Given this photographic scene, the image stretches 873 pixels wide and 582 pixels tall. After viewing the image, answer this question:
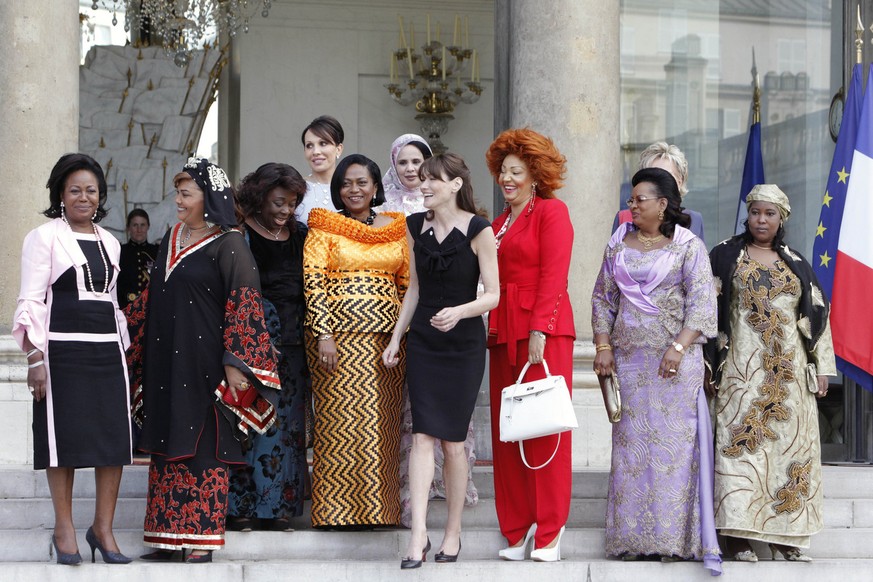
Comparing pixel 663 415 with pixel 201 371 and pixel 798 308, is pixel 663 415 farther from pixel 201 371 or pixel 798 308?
pixel 201 371

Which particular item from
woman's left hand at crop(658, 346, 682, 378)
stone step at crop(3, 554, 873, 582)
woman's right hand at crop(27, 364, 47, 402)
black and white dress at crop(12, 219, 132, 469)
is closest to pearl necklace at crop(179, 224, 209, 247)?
black and white dress at crop(12, 219, 132, 469)

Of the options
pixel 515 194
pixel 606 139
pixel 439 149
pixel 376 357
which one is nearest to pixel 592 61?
pixel 606 139

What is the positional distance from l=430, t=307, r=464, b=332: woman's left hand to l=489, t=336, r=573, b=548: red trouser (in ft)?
1.35

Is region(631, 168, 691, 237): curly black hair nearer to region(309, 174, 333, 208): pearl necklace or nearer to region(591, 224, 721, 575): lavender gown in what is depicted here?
region(591, 224, 721, 575): lavender gown

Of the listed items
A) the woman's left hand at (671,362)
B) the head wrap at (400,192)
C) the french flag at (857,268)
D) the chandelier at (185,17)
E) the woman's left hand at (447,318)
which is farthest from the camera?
the chandelier at (185,17)

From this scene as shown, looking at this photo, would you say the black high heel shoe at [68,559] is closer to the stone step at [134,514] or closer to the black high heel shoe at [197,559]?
the black high heel shoe at [197,559]

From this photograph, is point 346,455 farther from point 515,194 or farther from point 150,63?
point 150,63

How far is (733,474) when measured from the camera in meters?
6.53

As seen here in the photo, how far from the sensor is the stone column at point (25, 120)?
26.2 ft

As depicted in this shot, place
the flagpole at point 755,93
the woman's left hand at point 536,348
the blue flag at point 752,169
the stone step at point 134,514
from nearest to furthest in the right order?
the woman's left hand at point 536,348, the stone step at point 134,514, the blue flag at point 752,169, the flagpole at point 755,93

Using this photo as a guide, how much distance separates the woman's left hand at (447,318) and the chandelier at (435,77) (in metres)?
6.76

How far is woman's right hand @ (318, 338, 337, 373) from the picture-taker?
6.45 metres

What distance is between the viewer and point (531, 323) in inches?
250

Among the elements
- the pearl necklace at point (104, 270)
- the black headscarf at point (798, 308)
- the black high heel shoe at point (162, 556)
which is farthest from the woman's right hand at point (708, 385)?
the pearl necklace at point (104, 270)
